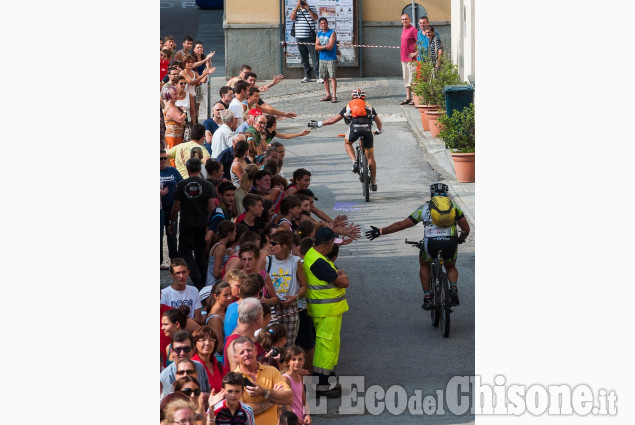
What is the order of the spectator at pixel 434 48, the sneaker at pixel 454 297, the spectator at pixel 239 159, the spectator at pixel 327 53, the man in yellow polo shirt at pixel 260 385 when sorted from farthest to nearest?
the spectator at pixel 327 53
the spectator at pixel 434 48
the spectator at pixel 239 159
the sneaker at pixel 454 297
the man in yellow polo shirt at pixel 260 385

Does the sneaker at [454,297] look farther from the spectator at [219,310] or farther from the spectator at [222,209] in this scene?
the spectator at [219,310]

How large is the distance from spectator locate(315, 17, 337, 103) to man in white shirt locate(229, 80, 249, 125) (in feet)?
23.4

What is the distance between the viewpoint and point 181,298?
30.9 feet

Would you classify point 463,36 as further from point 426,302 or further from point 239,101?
point 426,302

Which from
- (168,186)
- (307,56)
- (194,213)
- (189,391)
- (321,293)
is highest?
(307,56)

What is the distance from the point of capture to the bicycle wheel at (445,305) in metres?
10.8

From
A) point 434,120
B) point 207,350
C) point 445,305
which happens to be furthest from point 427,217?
point 434,120

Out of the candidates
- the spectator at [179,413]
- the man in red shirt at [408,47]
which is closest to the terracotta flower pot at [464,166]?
the man in red shirt at [408,47]

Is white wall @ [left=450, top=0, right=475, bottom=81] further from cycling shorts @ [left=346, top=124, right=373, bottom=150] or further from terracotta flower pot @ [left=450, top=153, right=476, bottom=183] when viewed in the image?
cycling shorts @ [left=346, top=124, right=373, bottom=150]

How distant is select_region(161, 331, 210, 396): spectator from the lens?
25.2ft

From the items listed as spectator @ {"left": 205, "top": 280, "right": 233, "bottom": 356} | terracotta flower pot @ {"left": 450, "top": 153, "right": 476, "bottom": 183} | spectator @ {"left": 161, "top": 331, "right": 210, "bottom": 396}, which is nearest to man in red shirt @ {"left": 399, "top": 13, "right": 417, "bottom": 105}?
terracotta flower pot @ {"left": 450, "top": 153, "right": 476, "bottom": 183}

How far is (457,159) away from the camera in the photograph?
55.0ft

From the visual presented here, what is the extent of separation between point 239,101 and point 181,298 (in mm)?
6521

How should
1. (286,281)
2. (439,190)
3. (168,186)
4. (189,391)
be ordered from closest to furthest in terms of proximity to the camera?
(189,391) < (286,281) < (439,190) < (168,186)
